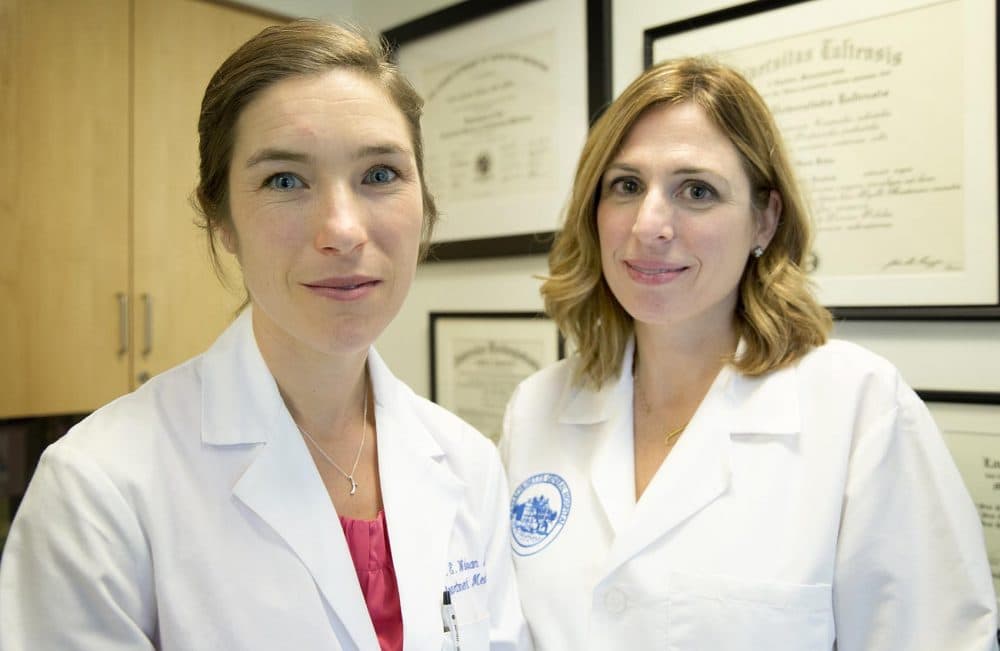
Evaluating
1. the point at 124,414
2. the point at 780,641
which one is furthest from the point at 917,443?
the point at 124,414

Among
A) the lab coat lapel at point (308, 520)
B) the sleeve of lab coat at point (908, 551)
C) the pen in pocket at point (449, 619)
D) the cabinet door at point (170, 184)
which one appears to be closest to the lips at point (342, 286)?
the lab coat lapel at point (308, 520)

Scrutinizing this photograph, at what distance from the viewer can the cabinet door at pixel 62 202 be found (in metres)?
1.98

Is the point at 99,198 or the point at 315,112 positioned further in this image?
the point at 99,198

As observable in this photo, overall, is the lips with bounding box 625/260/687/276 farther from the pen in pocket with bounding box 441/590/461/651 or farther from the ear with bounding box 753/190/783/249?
the pen in pocket with bounding box 441/590/461/651

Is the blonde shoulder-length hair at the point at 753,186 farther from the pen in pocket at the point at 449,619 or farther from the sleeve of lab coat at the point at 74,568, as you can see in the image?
the sleeve of lab coat at the point at 74,568

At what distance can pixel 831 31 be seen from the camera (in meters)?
1.66

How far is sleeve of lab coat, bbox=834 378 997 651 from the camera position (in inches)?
44.2

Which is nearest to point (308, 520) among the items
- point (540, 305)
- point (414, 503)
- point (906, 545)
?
point (414, 503)

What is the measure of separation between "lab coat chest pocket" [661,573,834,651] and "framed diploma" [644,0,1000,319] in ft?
2.27

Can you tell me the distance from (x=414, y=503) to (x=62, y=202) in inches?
56.9

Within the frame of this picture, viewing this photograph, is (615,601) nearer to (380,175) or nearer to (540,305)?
(380,175)
